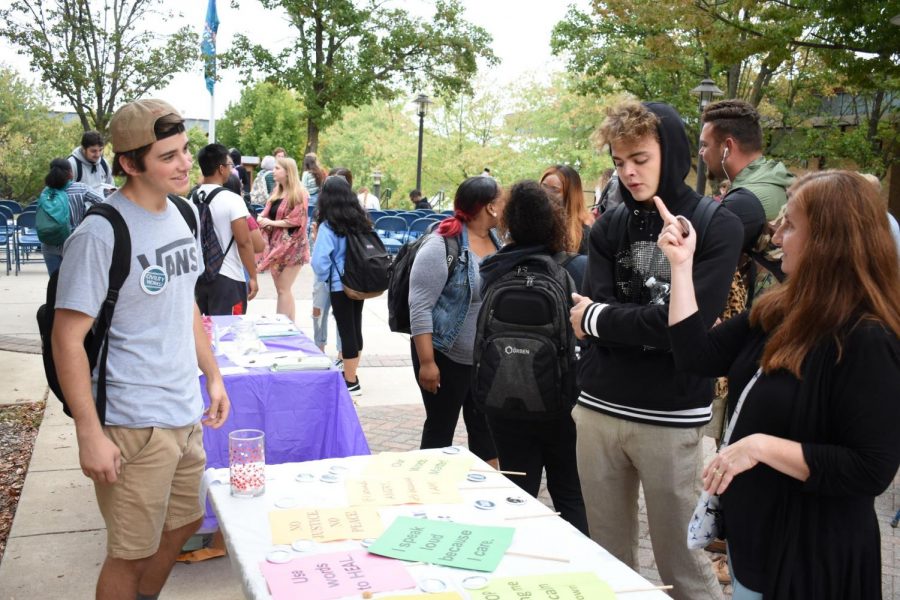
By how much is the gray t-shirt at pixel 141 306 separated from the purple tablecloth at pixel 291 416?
3.81 feet

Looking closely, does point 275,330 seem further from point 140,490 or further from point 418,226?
point 418,226

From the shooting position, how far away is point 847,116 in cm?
2128

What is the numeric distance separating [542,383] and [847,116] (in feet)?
70.5

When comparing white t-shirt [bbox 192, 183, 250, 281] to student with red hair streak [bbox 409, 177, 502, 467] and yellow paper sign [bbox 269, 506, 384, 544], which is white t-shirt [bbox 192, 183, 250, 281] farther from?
yellow paper sign [bbox 269, 506, 384, 544]

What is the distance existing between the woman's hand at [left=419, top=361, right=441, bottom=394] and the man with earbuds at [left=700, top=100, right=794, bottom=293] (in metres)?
1.56

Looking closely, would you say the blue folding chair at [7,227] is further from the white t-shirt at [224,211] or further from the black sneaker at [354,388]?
the white t-shirt at [224,211]

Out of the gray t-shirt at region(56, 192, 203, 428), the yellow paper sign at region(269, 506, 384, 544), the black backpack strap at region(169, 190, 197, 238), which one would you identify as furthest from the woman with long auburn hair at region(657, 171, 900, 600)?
the black backpack strap at region(169, 190, 197, 238)

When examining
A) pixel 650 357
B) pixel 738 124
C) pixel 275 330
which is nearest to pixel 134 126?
pixel 650 357

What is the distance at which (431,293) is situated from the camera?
403cm

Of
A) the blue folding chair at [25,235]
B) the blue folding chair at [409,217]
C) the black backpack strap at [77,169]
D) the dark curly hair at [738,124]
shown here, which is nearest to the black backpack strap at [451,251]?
the dark curly hair at [738,124]

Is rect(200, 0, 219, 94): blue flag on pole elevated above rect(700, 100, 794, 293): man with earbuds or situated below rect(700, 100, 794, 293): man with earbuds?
above

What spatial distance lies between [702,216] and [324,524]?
1.47 metres

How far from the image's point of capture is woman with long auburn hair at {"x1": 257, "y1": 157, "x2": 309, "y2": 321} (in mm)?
7895

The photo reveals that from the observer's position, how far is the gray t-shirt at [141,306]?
239 cm
